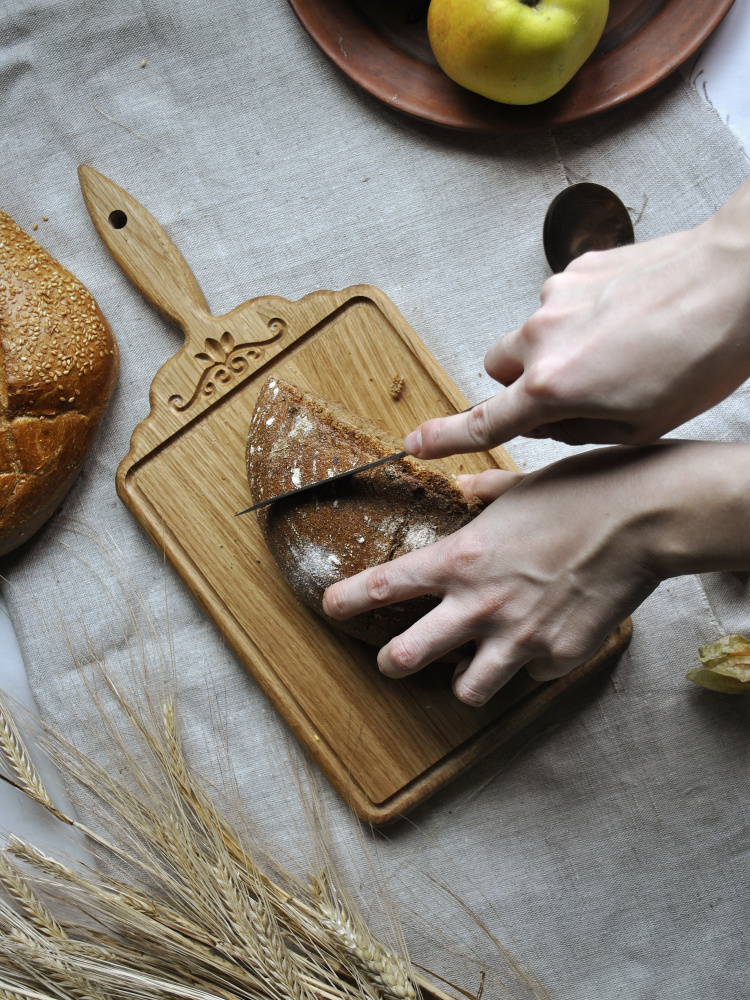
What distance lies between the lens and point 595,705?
1737mm

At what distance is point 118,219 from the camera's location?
1.79m

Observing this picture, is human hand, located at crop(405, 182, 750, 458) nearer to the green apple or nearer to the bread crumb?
the bread crumb

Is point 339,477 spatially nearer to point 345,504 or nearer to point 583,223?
point 345,504

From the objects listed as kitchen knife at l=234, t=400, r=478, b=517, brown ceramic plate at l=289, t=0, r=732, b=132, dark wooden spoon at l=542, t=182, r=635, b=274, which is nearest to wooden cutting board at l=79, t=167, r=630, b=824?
kitchen knife at l=234, t=400, r=478, b=517

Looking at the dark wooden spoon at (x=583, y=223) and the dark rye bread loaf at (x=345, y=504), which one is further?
the dark wooden spoon at (x=583, y=223)

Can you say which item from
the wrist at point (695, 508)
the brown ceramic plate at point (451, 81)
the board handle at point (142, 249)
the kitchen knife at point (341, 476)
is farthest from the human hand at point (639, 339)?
the board handle at point (142, 249)

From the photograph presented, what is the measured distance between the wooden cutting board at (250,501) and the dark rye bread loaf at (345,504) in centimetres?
20

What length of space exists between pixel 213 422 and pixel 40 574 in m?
0.61

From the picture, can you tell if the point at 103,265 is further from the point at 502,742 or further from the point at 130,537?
the point at 502,742

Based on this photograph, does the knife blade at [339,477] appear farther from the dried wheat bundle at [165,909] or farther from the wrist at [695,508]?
the dried wheat bundle at [165,909]

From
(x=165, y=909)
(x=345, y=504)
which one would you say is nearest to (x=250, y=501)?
(x=345, y=504)

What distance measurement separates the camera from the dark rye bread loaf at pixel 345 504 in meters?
1.45

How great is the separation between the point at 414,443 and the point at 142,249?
94 cm

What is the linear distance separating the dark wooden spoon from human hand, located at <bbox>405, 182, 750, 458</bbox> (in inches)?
21.9
